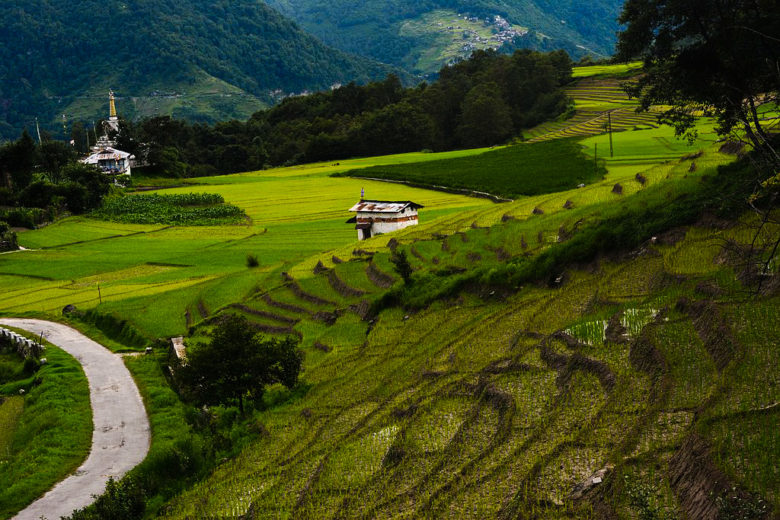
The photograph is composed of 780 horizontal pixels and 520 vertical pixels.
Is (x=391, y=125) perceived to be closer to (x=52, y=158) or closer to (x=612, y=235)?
(x=52, y=158)

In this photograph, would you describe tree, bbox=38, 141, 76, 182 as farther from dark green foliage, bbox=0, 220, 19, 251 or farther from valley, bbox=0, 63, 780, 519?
valley, bbox=0, 63, 780, 519

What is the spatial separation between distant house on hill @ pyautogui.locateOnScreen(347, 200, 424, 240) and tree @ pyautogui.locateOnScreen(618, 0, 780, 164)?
64.8 ft

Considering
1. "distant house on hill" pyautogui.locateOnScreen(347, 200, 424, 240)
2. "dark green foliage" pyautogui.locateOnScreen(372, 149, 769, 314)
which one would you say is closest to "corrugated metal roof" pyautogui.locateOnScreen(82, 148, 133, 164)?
"distant house on hill" pyautogui.locateOnScreen(347, 200, 424, 240)

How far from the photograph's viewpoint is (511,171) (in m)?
59.8

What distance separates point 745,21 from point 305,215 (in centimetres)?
3908

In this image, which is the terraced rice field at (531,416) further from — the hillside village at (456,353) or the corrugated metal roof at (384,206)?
the corrugated metal roof at (384,206)

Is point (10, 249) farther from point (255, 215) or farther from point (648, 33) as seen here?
point (648, 33)

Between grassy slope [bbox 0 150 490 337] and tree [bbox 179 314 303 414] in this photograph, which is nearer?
tree [bbox 179 314 303 414]

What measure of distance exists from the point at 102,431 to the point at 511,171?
44.2 m

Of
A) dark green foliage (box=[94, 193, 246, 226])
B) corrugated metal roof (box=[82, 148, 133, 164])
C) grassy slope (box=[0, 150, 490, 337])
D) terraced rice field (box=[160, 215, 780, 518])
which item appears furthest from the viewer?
corrugated metal roof (box=[82, 148, 133, 164])

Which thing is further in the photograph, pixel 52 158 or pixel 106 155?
pixel 106 155

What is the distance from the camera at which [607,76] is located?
3954 inches

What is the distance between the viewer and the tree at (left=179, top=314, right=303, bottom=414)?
1862 cm

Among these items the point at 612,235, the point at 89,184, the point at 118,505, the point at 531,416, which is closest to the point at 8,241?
the point at 89,184
